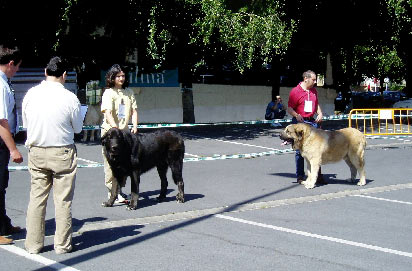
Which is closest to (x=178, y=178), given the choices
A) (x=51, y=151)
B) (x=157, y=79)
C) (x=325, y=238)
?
(x=325, y=238)

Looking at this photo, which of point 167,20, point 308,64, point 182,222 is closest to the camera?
point 182,222

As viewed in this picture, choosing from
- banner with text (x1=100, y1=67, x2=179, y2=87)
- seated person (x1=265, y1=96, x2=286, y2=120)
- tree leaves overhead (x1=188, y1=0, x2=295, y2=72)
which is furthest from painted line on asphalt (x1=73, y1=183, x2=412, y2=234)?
banner with text (x1=100, y1=67, x2=179, y2=87)

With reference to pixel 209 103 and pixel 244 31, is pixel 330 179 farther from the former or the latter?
pixel 209 103

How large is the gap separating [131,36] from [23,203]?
34.0 feet

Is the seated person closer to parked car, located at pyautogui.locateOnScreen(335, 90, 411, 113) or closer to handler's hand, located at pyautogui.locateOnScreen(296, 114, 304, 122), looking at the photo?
parked car, located at pyautogui.locateOnScreen(335, 90, 411, 113)

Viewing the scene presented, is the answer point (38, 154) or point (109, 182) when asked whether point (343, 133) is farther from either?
point (38, 154)

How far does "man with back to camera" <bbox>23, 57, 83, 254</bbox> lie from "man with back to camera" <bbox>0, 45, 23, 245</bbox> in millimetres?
188

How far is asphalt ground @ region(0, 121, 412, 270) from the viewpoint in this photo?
20.6 ft

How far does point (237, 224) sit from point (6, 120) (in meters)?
3.07

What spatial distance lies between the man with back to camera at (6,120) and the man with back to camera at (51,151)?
0.62ft

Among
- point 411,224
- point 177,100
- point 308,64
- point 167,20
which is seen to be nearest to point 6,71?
point 411,224

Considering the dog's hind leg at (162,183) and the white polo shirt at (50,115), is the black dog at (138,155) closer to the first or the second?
the dog's hind leg at (162,183)

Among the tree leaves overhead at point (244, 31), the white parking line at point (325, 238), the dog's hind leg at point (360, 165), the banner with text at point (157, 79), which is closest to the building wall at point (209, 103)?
the banner with text at point (157, 79)

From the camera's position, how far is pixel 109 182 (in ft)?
29.5
